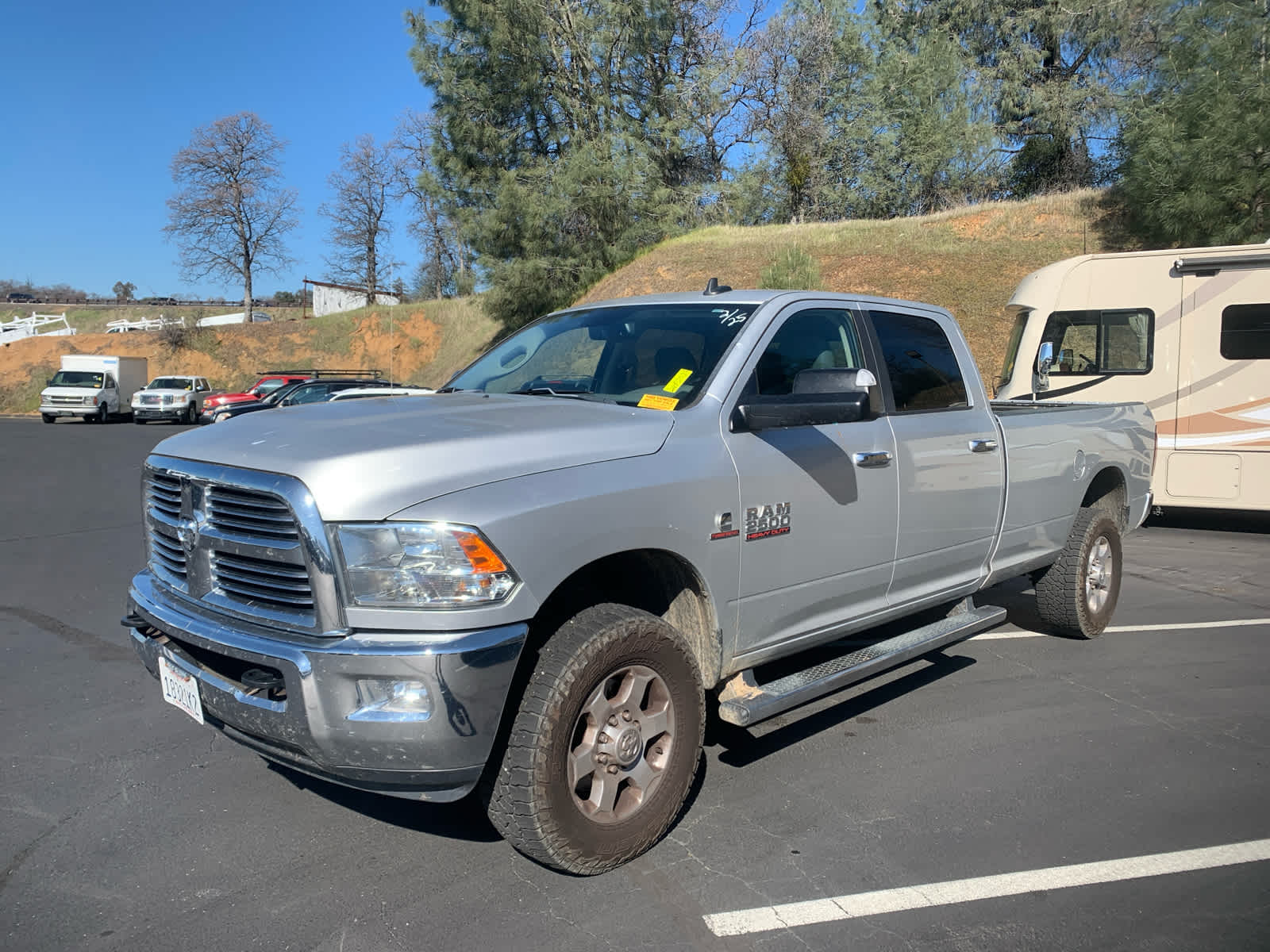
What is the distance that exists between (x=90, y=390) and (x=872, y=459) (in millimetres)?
35342

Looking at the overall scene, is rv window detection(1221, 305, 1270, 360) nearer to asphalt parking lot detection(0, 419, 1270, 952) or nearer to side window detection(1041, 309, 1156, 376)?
side window detection(1041, 309, 1156, 376)

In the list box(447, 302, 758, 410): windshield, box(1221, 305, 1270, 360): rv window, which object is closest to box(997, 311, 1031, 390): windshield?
box(1221, 305, 1270, 360): rv window

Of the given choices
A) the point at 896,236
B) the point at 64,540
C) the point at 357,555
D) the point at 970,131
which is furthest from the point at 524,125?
the point at 357,555

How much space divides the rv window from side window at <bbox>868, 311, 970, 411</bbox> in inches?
271

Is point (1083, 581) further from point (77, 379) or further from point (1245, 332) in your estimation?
point (77, 379)

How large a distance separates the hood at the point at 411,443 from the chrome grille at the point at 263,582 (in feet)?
0.87

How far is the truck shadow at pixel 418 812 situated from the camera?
354cm

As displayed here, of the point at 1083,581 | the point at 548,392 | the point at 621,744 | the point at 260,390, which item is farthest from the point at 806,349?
the point at 260,390

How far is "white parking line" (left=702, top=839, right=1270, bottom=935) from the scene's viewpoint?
2953mm

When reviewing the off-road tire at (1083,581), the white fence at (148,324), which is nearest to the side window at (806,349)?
the off-road tire at (1083,581)

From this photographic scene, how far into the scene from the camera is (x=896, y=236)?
95.3ft

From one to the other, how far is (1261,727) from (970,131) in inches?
1376

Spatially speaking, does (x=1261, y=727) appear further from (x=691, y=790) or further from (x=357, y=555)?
(x=357, y=555)

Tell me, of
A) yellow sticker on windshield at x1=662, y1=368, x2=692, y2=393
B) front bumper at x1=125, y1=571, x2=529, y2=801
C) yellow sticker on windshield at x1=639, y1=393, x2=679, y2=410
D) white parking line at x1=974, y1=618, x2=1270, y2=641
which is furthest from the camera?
white parking line at x1=974, y1=618, x2=1270, y2=641
